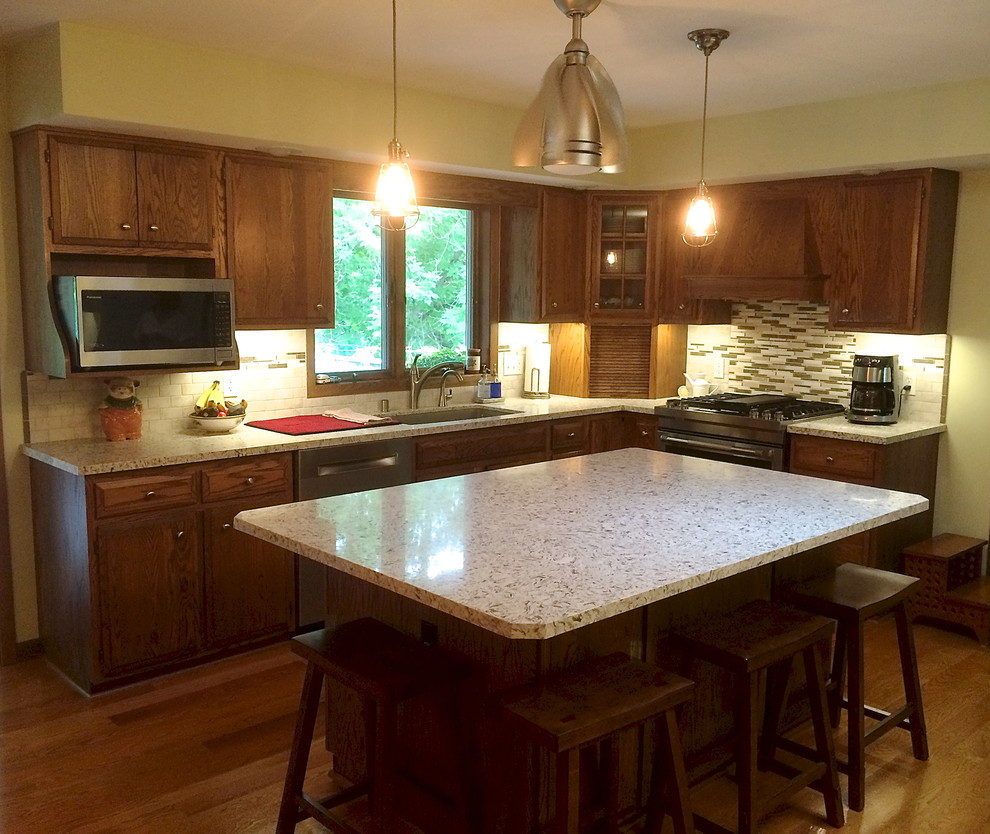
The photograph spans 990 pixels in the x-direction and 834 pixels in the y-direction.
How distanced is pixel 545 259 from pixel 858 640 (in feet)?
9.81

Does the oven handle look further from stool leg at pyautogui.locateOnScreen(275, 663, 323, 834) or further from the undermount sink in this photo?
stool leg at pyautogui.locateOnScreen(275, 663, 323, 834)

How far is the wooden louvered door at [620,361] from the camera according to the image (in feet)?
17.9

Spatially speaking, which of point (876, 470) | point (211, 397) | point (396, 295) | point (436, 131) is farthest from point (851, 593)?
point (396, 295)

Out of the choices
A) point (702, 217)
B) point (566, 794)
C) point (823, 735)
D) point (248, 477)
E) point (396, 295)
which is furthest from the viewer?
point (396, 295)

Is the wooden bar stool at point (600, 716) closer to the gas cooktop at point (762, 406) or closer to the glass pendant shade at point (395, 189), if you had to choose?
the glass pendant shade at point (395, 189)

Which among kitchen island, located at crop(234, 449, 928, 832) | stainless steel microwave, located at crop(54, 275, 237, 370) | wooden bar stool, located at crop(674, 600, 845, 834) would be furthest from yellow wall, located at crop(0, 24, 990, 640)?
wooden bar stool, located at crop(674, 600, 845, 834)

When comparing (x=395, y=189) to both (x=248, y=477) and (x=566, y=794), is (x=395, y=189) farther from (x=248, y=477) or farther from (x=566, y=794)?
(x=248, y=477)

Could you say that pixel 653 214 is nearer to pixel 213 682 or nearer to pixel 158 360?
pixel 158 360

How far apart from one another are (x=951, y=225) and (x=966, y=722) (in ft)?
8.07

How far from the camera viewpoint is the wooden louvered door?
215 inches

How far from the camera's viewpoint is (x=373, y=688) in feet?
6.93

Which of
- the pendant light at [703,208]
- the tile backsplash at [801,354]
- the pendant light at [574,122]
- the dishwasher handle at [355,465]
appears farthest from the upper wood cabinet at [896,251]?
the pendant light at [574,122]

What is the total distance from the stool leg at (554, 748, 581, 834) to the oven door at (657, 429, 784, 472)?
295cm

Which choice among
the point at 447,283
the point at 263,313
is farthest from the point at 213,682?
the point at 447,283
